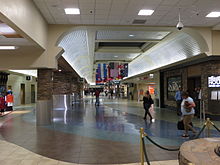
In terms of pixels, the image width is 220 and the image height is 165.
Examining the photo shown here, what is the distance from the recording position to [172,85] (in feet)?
61.4

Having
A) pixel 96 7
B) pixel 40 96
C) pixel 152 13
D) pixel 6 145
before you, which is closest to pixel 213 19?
pixel 152 13

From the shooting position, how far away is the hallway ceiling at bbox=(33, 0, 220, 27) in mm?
8586

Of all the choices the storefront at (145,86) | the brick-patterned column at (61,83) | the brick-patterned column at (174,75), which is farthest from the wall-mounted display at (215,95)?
the brick-patterned column at (61,83)

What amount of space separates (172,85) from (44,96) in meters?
11.5

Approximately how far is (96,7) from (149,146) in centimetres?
587

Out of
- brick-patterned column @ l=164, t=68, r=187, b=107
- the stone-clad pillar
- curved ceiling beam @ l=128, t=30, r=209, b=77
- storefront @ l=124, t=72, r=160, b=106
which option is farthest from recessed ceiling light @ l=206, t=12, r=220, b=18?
storefront @ l=124, t=72, r=160, b=106

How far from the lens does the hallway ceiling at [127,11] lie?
28.2ft

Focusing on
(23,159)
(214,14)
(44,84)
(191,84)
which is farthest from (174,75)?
(23,159)

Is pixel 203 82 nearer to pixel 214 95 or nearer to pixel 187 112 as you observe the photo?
pixel 214 95

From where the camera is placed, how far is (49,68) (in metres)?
11.5

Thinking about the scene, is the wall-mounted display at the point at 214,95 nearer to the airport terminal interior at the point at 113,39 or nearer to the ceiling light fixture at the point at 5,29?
the airport terminal interior at the point at 113,39

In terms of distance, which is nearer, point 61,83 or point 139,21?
point 139,21

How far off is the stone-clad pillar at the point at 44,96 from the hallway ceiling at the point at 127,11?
2.78 metres

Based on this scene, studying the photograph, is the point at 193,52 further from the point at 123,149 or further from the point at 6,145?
the point at 6,145
